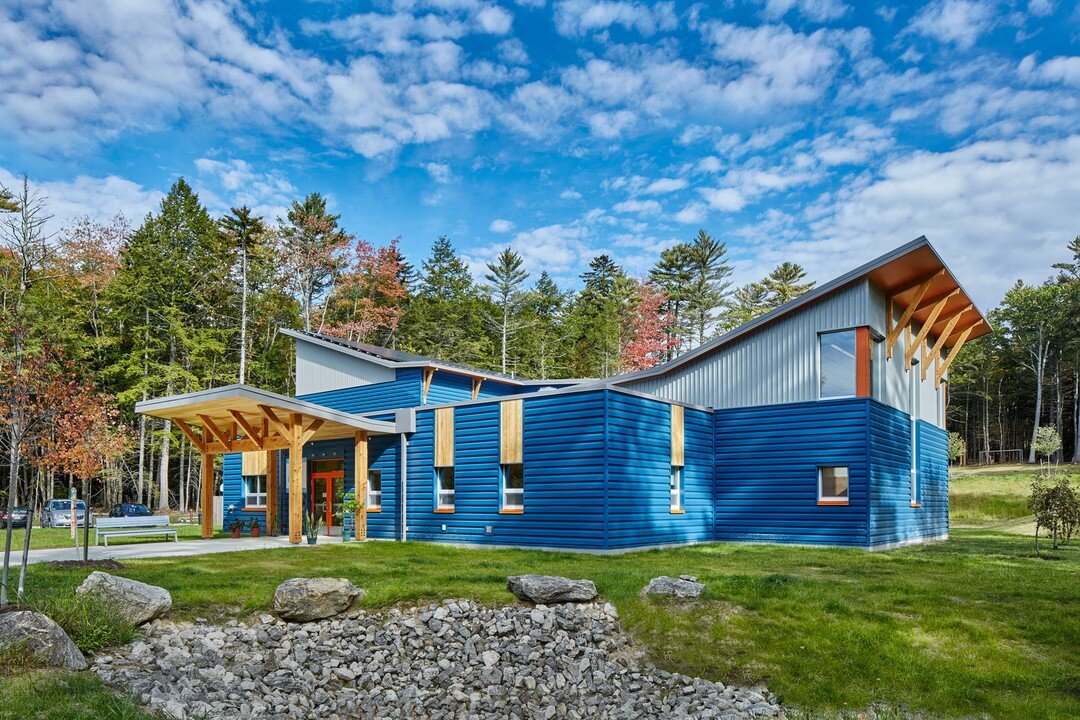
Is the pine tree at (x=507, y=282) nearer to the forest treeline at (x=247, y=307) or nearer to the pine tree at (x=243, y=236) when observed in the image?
the forest treeline at (x=247, y=307)

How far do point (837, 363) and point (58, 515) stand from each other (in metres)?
28.2

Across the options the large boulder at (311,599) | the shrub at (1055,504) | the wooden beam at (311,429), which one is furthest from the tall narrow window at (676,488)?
the large boulder at (311,599)

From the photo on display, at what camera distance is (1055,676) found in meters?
7.32

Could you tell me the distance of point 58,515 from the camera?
28.2 m

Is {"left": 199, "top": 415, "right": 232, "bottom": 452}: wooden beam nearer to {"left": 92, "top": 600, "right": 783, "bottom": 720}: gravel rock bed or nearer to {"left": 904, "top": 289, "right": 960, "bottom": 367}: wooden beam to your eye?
{"left": 92, "top": 600, "right": 783, "bottom": 720}: gravel rock bed

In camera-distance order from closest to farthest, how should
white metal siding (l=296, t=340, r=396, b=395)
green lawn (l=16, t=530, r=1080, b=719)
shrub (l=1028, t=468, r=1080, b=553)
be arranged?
1. green lawn (l=16, t=530, r=1080, b=719)
2. shrub (l=1028, t=468, r=1080, b=553)
3. white metal siding (l=296, t=340, r=396, b=395)

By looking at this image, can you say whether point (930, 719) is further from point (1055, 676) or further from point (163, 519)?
point (163, 519)

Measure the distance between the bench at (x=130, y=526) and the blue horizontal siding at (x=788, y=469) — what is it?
13288mm

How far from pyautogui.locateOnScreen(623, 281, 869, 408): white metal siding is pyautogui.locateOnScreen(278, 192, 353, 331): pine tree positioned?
24.4m

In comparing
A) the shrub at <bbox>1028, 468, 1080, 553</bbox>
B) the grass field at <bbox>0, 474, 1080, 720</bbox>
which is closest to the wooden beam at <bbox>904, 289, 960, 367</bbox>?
the shrub at <bbox>1028, 468, 1080, 553</bbox>

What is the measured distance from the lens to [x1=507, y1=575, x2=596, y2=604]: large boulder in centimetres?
973

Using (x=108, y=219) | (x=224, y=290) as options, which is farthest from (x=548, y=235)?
(x=108, y=219)

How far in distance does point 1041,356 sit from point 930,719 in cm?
4966

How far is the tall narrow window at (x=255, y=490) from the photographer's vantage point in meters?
22.7
